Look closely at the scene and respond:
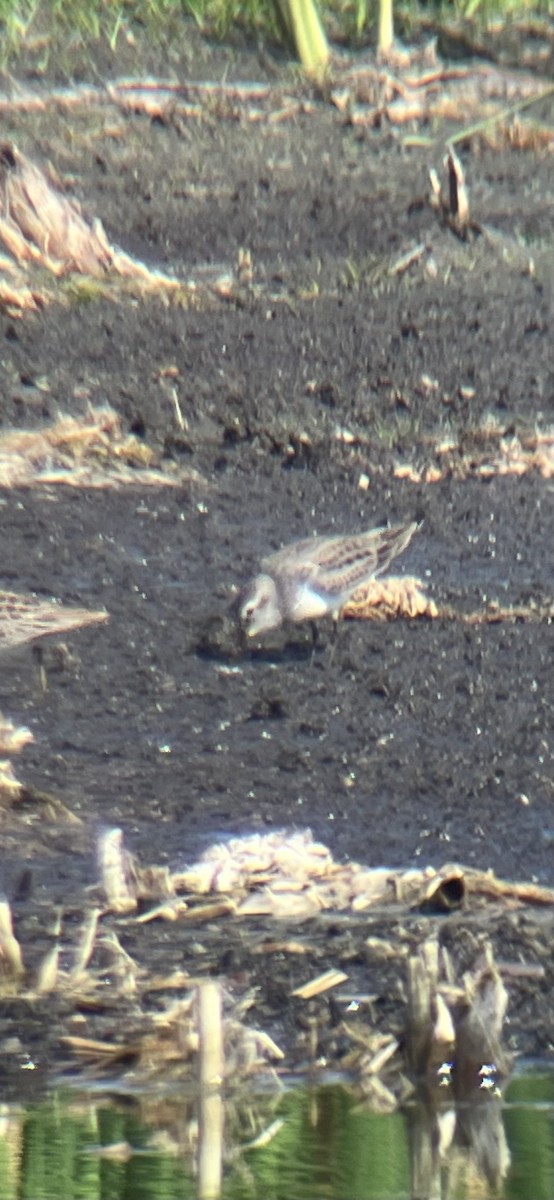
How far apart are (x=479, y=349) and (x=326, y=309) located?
789mm

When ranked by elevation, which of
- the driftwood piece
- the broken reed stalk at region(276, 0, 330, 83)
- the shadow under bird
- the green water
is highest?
the broken reed stalk at region(276, 0, 330, 83)

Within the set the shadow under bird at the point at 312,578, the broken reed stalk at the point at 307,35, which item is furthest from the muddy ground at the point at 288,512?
the broken reed stalk at the point at 307,35

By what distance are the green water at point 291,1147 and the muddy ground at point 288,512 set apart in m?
0.27

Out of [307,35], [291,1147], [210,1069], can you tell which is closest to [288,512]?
[210,1069]

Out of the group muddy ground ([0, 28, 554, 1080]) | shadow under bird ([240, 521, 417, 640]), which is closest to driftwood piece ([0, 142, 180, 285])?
muddy ground ([0, 28, 554, 1080])

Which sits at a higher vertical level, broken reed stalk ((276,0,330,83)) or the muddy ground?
broken reed stalk ((276,0,330,83))

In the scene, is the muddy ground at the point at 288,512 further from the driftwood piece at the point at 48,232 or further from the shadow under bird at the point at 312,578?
the driftwood piece at the point at 48,232

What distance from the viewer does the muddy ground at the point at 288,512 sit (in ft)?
16.9

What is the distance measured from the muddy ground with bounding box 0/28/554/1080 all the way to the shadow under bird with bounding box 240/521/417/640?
111mm

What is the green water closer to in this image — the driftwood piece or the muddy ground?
the muddy ground

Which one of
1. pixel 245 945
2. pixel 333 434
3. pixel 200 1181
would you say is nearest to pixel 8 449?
pixel 333 434

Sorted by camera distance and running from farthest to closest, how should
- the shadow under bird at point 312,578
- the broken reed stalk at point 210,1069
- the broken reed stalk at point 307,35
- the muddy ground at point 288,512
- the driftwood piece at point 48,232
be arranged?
1. the broken reed stalk at point 307,35
2. the driftwood piece at point 48,232
3. the shadow under bird at point 312,578
4. the muddy ground at point 288,512
5. the broken reed stalk at point 210,1069

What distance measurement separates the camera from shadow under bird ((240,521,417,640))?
635 centimetres

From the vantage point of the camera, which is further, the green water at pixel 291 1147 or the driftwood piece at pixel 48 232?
the driftwood piece at pixel 48 232
